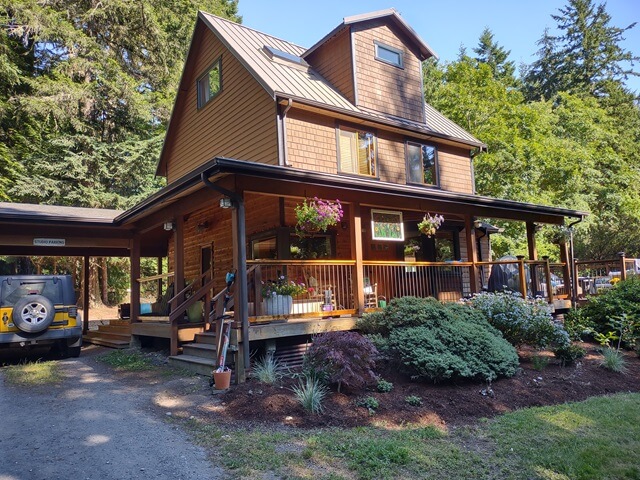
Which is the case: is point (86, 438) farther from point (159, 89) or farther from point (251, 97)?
point (159, 89)

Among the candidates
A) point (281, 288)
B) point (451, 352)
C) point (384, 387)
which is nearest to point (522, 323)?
point (451, 352)

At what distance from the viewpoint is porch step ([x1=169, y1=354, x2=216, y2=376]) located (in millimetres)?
8094

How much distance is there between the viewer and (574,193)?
75.9 ft

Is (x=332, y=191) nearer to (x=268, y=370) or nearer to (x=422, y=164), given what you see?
(x=268, y=370)

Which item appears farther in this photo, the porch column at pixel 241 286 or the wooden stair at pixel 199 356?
the wooden stair at pixel 199 356

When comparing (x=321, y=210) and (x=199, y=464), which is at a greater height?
(x=321, y=210)

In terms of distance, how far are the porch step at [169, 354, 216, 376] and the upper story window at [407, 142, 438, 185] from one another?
27.2 feet

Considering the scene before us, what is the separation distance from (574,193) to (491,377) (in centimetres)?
1934

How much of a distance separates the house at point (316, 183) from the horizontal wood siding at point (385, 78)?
0.14 feet

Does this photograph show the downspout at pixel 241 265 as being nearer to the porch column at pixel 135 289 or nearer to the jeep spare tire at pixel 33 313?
the jeep spare tire at pixel 33 313

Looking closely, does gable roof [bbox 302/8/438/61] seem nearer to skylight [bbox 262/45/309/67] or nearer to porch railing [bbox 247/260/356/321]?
skylight [bbox 262/45/309/67]

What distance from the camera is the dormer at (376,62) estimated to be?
13.5m

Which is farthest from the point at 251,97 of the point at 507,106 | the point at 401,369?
the point at 507,106

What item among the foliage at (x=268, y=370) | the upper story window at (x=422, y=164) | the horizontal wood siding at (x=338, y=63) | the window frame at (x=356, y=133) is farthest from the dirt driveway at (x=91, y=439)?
the upper story window at (x=422, y=164)
